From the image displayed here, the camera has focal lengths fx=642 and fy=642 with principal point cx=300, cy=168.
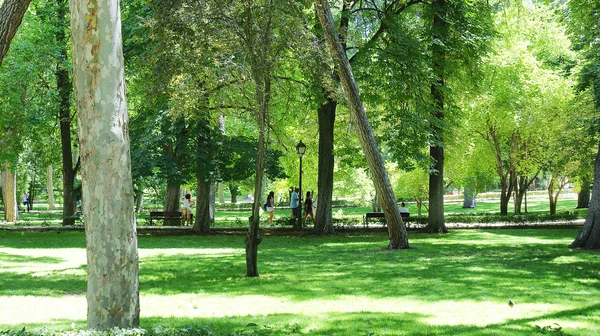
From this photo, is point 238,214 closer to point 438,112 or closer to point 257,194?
point 438,112

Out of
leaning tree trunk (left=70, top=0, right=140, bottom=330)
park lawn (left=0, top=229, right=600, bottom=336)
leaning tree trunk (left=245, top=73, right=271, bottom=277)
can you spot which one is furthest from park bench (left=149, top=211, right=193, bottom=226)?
leaning tree trunk (left=70, top=0, right=140, bottom=330)

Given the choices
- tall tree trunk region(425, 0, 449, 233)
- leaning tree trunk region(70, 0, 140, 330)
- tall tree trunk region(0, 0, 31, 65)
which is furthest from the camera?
tall tree trunk region(425, 0, 449, 233)

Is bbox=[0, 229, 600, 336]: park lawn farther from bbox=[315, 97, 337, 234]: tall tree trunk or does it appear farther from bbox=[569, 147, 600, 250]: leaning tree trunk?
bbox=[315, 97, 337, 234]: tall tree trunk

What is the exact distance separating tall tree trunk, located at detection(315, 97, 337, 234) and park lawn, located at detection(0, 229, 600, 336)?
5.11 m

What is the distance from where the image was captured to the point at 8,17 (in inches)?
301

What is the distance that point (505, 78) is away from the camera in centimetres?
2983

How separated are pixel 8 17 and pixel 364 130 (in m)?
10.3

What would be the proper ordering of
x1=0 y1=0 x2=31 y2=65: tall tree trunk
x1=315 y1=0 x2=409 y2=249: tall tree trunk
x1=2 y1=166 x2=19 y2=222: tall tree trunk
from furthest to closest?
1. x1=2 y1=166 x2=19 y2=222: tall tree trunk
2. x1=315 y1=0 x2=409 y2=249: tall tree trunk
3. x1=0 y1=0 x2=31 y2=65: tall tree trunk

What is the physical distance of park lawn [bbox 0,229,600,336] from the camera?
7.47 meters

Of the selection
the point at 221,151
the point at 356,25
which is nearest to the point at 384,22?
the point at 356,25

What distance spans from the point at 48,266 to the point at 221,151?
996 centimetres

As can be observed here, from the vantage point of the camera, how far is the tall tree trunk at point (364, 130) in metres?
15.9

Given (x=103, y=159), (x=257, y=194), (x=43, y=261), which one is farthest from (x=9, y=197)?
(x=103, y=159)

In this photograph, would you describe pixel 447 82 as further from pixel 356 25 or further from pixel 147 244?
pixel 147 244
